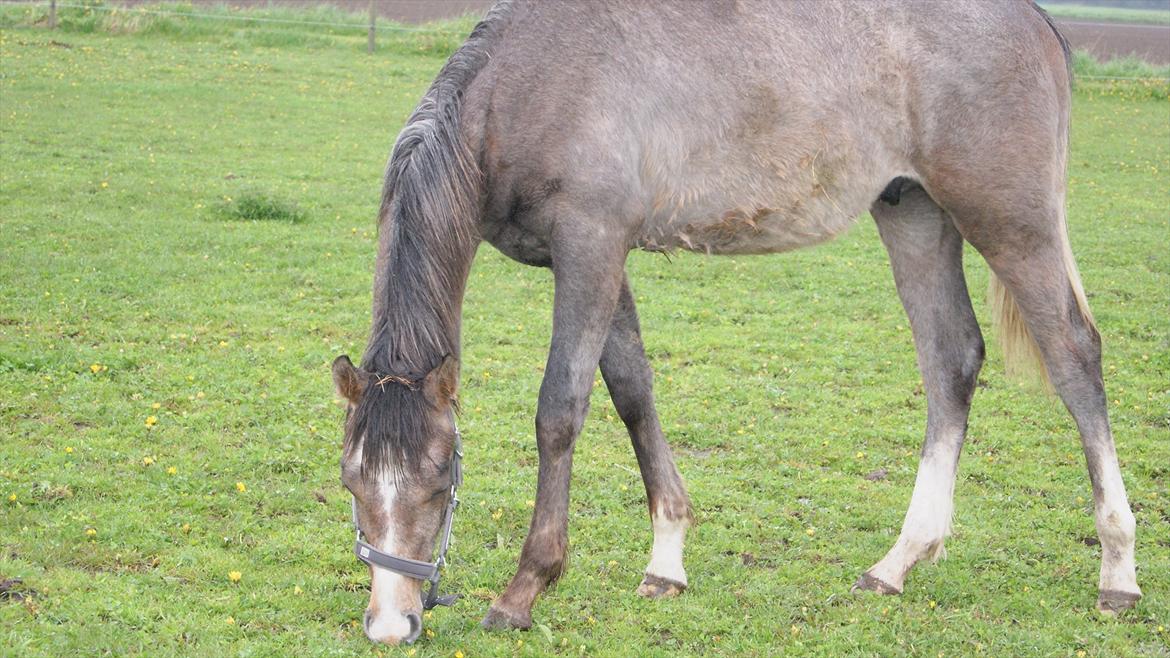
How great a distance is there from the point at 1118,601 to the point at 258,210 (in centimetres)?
895

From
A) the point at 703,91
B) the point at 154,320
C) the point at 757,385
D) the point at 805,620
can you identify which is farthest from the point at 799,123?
the point at 154,320

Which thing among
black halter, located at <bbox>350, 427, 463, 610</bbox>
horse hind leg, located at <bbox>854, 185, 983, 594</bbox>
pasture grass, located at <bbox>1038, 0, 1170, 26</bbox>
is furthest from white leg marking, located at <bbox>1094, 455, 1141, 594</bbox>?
pasture grass, located at <bbox>1038, 0, 1170, 26</bbox>

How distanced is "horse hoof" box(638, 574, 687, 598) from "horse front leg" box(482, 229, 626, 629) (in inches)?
21.3

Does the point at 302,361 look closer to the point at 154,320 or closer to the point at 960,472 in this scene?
the point at 154,320

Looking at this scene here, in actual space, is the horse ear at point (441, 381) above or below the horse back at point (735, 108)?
below

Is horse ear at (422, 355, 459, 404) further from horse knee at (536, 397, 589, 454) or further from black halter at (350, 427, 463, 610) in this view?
horse knee at (536, 397, 589, 454)

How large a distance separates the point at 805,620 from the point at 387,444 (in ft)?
6.44

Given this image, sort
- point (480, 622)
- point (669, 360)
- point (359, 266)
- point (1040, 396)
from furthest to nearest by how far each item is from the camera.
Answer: point (359, 266) → point (669, 360) → point (1040, 396) → point (480, 622)

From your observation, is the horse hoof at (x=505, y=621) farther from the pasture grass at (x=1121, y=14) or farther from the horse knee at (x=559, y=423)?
the pasture grass at (x=1121, y=14)

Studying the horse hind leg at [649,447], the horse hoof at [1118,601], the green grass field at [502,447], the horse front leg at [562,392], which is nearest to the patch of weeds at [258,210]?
the green grass field at [502,447]

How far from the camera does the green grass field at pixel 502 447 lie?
176 inches

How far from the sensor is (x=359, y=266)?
9859 mm

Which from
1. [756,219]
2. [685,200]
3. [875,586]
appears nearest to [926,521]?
[875,586]

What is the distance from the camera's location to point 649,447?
489cm
